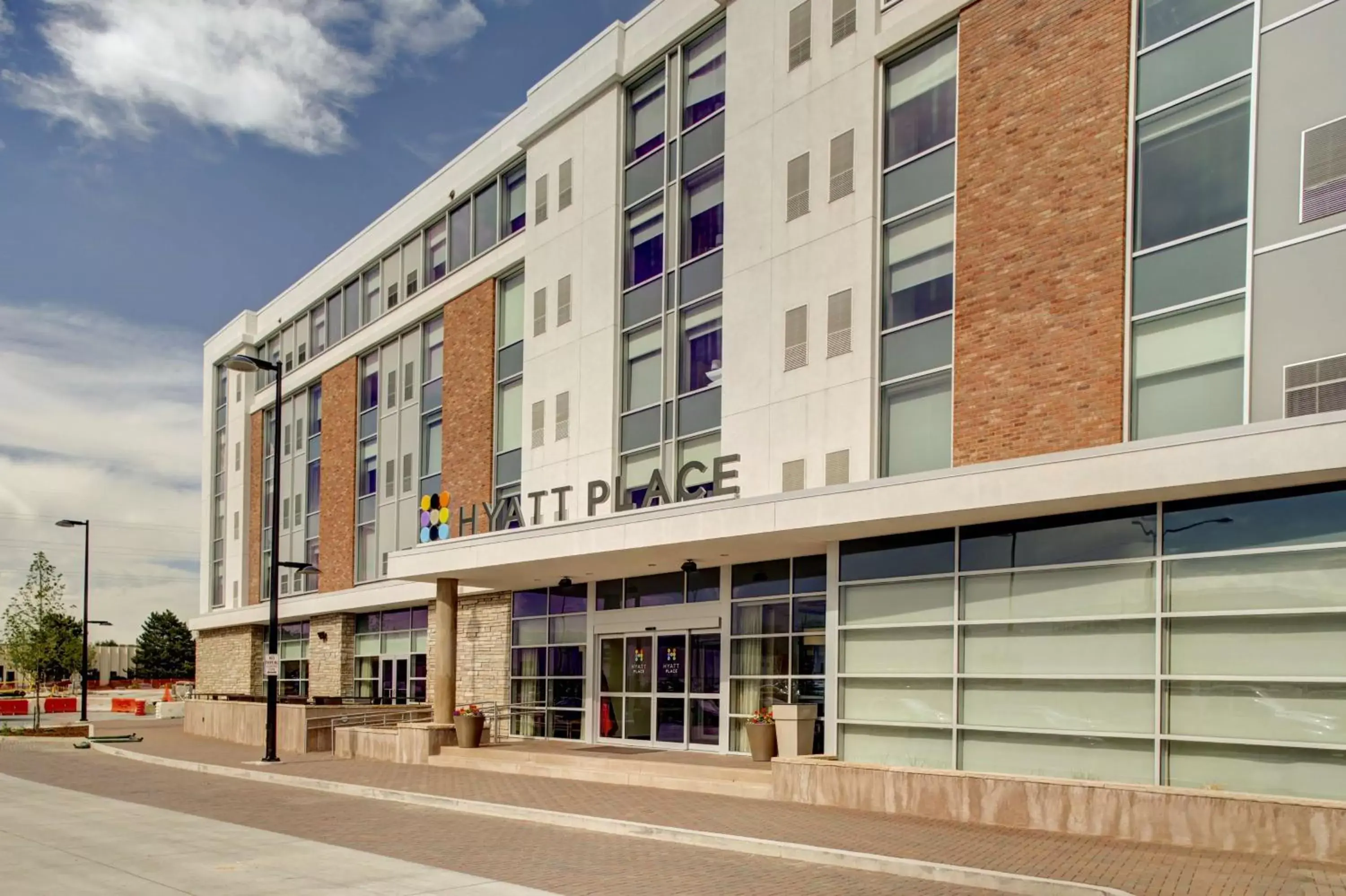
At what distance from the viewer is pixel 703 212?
84.4 feet

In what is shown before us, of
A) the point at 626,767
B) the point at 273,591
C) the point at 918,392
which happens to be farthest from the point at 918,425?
the point at 273,591

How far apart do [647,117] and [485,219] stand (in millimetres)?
8423

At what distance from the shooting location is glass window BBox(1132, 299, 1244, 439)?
1550 centimetres

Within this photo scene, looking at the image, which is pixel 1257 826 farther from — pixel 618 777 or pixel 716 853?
pixel 618 777

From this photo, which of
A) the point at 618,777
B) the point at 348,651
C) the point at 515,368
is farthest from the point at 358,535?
the point at 618,777

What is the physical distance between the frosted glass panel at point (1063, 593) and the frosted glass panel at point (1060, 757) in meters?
1.65

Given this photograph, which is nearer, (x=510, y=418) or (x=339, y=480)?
(x=510, y=418)

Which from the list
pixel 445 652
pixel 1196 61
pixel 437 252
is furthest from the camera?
pixel 437 252

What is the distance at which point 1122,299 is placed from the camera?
16.7 m

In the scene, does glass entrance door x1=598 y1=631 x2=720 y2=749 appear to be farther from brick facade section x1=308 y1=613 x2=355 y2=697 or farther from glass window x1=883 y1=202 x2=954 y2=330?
brick facade section x1=308 y1=613 x2=355 y2=697

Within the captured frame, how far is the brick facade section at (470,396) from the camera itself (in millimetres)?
32906

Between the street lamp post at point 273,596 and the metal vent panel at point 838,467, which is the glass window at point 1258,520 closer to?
the metal vent panel at point 838,467

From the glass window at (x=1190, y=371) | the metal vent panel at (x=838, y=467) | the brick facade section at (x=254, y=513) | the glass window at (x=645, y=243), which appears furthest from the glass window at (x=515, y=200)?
the brick facade section at (x=254, y=513)

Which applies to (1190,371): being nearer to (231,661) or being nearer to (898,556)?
(898,556)
